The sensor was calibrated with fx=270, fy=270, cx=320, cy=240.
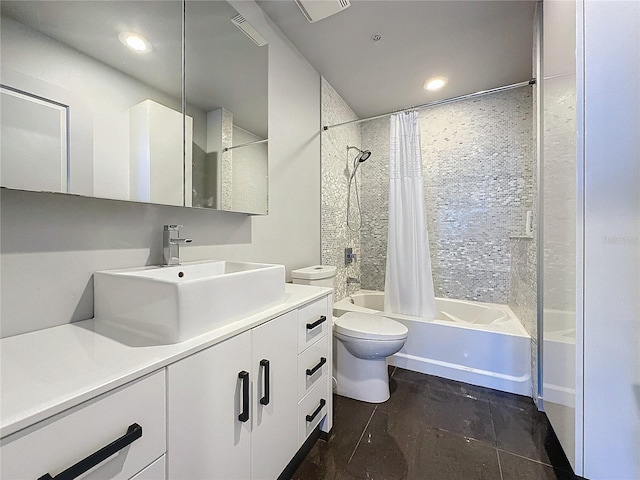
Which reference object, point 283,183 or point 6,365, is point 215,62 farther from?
point 6,365

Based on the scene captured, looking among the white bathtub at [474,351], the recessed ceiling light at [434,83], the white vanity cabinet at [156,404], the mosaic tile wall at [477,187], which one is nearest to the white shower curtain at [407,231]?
the white bathtub at [474,351]

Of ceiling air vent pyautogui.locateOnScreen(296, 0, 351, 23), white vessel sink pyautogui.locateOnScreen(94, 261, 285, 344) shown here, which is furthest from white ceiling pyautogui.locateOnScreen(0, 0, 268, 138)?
white vessel sink pyautogui.locateOnScreen(94, 261, 285, 344)

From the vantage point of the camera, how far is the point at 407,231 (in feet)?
7.57

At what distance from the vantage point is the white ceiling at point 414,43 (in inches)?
62.9

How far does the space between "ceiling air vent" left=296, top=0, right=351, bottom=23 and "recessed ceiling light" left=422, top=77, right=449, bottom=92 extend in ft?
3.66

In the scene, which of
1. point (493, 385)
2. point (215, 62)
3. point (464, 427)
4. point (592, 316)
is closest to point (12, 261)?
point (215, 62)

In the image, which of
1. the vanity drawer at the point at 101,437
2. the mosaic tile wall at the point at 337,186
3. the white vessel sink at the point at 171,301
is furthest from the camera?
the mosaic tile wall at the point at 337,186

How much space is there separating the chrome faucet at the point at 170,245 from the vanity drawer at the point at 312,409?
799mm

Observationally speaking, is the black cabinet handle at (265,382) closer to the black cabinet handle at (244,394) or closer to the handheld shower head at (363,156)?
the black cabinet handle at (244,394)

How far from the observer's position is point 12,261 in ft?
2.45

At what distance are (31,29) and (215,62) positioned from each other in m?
0.70

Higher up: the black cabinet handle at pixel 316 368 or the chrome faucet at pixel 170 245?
the chrome faucet at pixel 170 245

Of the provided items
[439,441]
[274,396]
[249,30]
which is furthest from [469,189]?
[274,396]

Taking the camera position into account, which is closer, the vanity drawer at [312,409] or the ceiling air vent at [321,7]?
the vanity drawer at [312,409]
